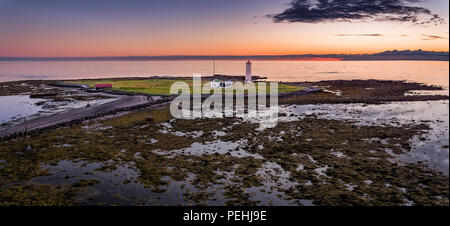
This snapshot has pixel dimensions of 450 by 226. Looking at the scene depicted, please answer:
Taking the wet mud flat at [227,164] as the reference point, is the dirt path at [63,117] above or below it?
above

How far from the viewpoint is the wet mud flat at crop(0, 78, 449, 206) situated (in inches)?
554

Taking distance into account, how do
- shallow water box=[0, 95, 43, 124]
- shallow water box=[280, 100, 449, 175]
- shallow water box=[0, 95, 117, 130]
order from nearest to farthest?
1. shallow water box=[280, 100, 449, 175]
2. shallow water box=[0, 95, 117, 130]
3. shallow water box=[0, 95, 43, 124]

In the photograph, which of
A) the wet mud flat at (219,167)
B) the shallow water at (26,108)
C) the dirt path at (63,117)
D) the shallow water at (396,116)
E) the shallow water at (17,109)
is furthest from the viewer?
the shallow water at (17,109)

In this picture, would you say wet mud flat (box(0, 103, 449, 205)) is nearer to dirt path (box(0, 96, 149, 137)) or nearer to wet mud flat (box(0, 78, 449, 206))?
wet mud flat (box(0, 78, 449, 206))

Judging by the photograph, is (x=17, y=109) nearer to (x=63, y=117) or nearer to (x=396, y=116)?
(x=63, y=117)

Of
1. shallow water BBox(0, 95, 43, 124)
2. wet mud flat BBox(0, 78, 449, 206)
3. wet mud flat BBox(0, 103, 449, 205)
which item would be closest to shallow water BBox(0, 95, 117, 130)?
shallow water BBox(0, 95, 43, 124)

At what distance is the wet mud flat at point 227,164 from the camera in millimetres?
14078

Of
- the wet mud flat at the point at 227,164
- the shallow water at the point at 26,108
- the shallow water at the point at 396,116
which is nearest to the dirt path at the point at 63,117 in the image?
the shallow water at the point at 26,108

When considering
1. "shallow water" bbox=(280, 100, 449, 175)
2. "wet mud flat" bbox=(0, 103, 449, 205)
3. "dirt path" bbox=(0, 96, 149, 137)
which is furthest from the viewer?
"dirt path" bbox=(0, 96, 149, 137)

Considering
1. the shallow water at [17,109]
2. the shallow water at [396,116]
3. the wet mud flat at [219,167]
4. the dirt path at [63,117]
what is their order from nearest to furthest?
the wet mud flat at [219,167] → the shallow water at [396,116] → the dirt path at [63,117] → the shallow water at [17,109]

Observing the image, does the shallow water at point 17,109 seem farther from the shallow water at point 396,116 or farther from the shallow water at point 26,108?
the shallow water at point 396,116

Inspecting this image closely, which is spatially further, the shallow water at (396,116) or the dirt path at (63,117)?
the dirt path at (63,117)

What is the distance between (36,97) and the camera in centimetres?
4906
